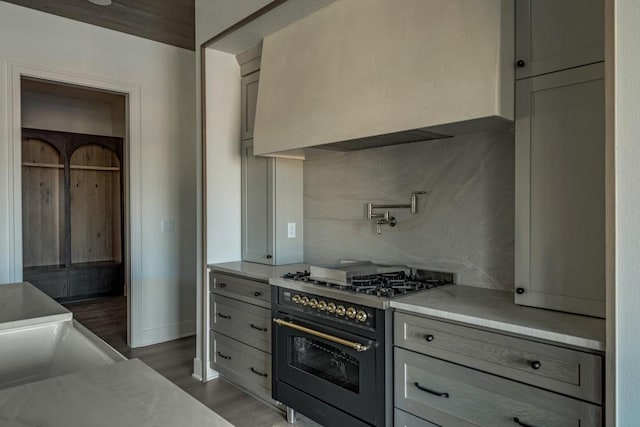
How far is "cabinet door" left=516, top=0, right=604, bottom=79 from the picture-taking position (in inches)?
64.0

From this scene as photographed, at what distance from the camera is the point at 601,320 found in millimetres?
1578

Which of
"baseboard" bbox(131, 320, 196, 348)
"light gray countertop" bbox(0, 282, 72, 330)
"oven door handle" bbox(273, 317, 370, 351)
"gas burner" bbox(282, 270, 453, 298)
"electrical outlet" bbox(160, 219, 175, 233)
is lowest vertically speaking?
"baseboard" bbox(131, 320, 196, 348)

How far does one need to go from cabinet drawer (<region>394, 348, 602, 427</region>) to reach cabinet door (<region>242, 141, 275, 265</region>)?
148 centimetres

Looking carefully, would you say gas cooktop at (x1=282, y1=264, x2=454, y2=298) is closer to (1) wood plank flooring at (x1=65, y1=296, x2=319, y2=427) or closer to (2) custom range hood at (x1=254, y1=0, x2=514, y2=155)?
(2) custom range hood at (x1=254, y1=0, x2=514, y2=155)

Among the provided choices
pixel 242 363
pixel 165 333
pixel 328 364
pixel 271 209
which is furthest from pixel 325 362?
pixel 165 333

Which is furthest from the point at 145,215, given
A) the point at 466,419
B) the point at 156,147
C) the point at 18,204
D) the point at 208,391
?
the point at 466,419

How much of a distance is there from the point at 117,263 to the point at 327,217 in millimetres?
4098

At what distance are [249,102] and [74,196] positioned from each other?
387cm

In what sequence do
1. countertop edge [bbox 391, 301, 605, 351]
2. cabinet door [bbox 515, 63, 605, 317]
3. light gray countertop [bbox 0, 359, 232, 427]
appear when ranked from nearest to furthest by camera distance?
light gray countertop [bbox 0, 359, 232, 427] → countertop edge [bbox 391, 301, 605, 351] → cabinet door [bbox 515, 63, 605, 317]

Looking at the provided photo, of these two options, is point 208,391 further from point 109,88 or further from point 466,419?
point 109,88

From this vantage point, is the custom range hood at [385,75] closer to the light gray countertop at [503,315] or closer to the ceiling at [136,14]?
the light gray countertop at [503,315]

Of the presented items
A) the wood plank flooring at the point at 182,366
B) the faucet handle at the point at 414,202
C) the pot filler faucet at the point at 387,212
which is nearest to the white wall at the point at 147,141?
the wood plank flooring at the point at 182,366

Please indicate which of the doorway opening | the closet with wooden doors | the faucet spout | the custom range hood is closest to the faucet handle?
the faucet spout

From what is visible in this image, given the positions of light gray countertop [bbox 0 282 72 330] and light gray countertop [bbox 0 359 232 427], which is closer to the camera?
light gray countertop [bbox 0 359 232 427]
